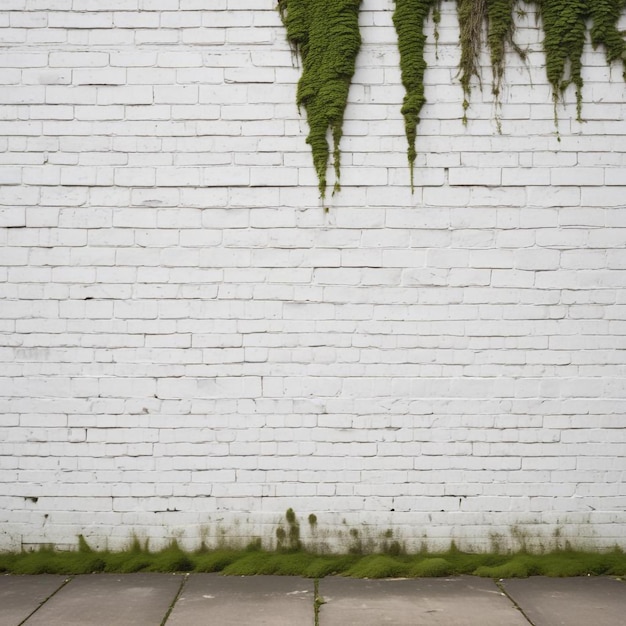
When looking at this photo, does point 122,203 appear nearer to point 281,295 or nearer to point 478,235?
point 281,295

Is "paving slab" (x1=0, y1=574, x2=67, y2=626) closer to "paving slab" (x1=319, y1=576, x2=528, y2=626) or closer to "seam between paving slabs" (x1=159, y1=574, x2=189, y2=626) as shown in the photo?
"seam between paving slabs" (x1=159, y1=574, x2=189, y2=626)

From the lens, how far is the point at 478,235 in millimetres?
4156

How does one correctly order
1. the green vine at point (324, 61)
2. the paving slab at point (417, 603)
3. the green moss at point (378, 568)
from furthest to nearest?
1. the green vine at point (324, 61)
2. the green moss at point (378, 568)
3. the paving slab at point (417, 603)

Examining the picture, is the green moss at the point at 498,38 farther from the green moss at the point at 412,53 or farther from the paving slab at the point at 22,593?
the paving slab at the point at 22,593

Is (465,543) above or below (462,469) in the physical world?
below

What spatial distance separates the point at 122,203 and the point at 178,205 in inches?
14.5

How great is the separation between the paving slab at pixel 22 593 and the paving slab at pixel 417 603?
5.21 ft

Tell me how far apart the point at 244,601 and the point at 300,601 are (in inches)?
12.3

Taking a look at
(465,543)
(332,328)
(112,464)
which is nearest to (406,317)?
(332,328)

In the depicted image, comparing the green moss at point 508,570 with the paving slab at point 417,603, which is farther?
the green moss at point 508,570

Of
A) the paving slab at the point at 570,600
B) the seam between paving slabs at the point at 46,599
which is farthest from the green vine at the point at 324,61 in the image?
the seam between paving slabs at the point at 46,599

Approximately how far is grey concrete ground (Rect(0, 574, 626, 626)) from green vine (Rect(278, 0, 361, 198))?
8.04 ft

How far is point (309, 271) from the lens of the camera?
4148 millimetres

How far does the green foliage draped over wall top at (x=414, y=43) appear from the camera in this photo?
409 centimetres
